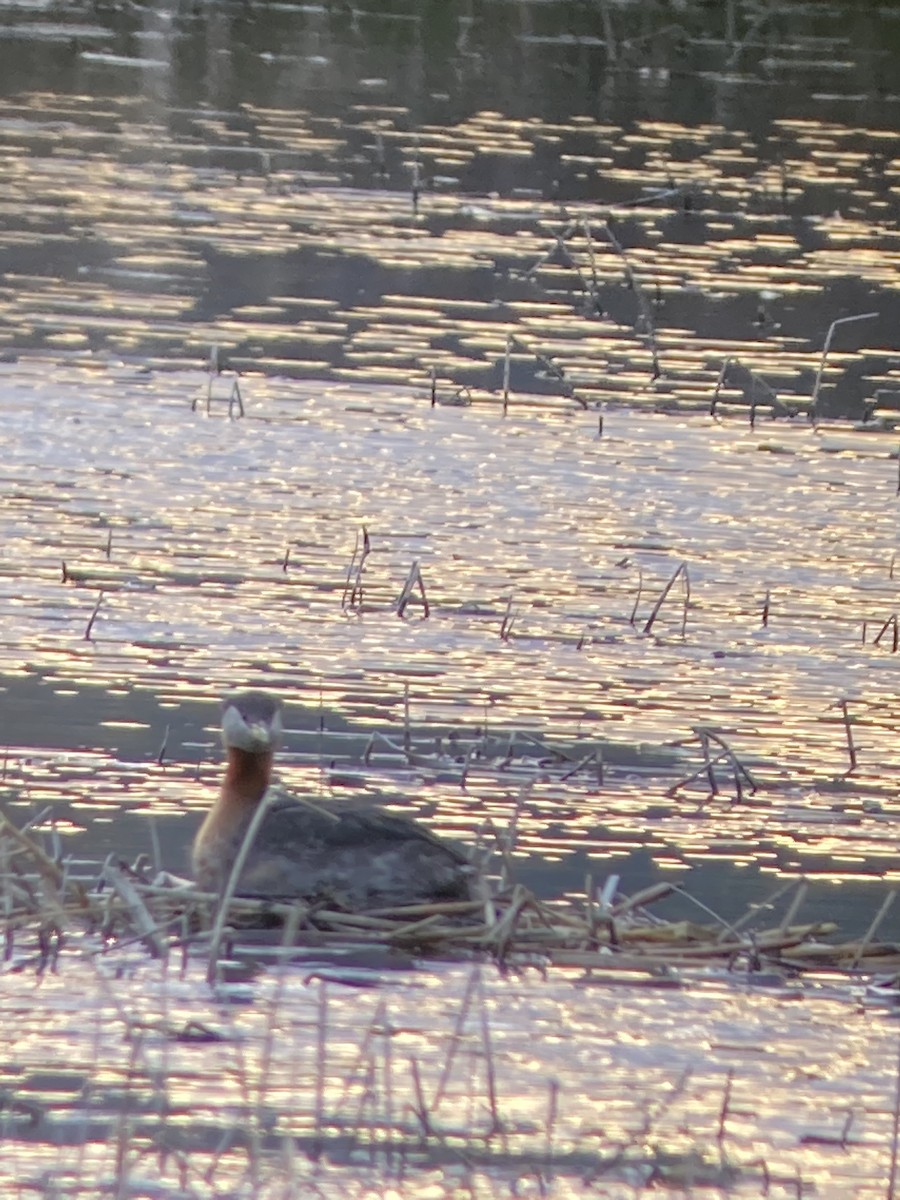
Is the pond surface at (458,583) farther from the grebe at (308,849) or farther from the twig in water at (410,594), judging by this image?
the grebe at (308,849)

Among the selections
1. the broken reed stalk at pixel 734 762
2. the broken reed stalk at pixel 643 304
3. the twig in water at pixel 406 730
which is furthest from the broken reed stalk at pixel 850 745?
the broken reed stalk at pixel 643 304

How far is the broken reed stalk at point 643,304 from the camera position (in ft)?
45.0

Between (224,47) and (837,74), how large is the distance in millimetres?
4968

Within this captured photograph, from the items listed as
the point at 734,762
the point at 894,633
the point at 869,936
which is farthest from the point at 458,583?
the point at 869,936

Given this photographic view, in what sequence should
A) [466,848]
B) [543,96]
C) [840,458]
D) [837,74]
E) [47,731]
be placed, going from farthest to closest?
1. [837,74]
2. [543,96]
3. [840,458]
4. [47,731]
5. [466,848]

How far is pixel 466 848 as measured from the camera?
7219 millimetres

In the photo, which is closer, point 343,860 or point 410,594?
point 343,860

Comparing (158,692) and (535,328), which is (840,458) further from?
(158,692)

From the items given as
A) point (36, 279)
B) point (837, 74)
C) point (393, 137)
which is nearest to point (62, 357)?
point (36, 279)

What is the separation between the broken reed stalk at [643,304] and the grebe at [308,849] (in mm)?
6448

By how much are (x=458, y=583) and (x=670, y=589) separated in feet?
2.14

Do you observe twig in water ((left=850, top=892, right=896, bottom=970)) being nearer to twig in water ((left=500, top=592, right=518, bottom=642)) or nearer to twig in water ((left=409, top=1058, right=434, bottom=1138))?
twig in water ((left=409, top=1058, right=434, bottom=1138))

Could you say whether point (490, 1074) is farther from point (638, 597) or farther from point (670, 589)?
point (670, 589)

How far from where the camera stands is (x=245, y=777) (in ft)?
23.9
